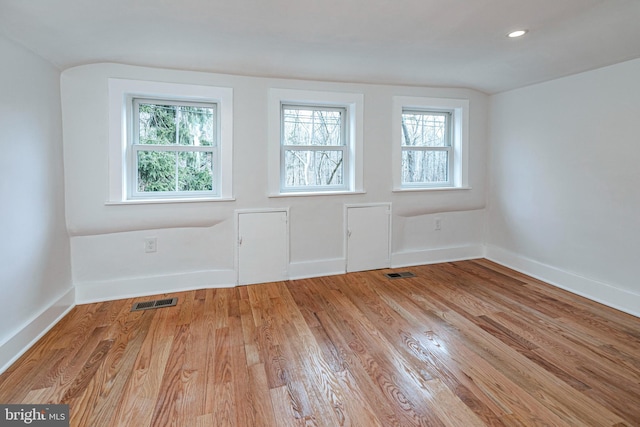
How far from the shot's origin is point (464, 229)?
4410 mm

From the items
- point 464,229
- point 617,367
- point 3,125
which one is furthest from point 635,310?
point 3,125

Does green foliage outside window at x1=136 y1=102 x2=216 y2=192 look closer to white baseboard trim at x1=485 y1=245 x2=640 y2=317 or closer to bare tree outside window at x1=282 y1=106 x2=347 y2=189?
bare tree outside window at x1=282 y1=106 x2=347 y2=189

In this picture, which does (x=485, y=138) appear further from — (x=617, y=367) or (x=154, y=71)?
(x=154, y=71)

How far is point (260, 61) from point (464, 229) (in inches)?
129

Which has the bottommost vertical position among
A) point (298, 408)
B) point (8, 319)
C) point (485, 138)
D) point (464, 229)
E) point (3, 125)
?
point (298, 408)

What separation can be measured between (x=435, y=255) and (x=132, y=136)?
3.70 meters

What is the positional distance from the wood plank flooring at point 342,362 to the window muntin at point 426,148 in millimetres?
1677

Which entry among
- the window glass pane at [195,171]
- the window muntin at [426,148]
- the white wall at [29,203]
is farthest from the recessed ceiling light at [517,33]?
the white wall at [29,203]

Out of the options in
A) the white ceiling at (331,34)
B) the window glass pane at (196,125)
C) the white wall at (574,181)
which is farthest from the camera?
the window glass pane at (196,125)

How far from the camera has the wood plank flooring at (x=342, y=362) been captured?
1.68 meters

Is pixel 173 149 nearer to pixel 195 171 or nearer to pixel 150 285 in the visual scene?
pixel 195 171

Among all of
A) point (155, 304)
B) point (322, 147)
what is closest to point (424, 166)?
point (322, 147)

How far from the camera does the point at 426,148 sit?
13.8 ft

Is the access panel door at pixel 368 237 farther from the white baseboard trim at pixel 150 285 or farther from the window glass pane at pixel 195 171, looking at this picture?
the window glass pane at pixel 195 171
